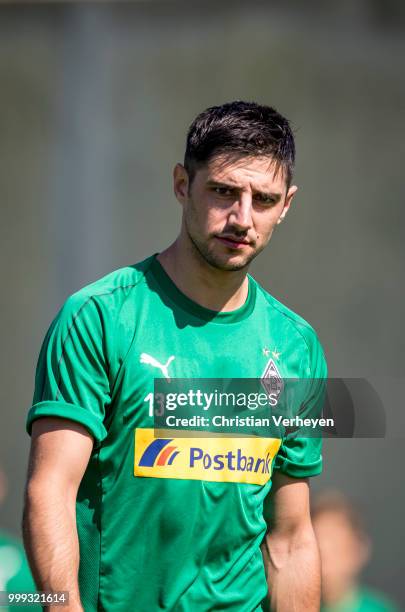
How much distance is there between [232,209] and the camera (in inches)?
114

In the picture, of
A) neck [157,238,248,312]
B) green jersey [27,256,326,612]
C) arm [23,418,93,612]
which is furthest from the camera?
neck [157,238,248,312]

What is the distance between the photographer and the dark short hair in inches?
115

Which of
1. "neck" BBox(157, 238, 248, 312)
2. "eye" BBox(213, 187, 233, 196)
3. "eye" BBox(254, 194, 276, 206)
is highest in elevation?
"eye" BBox(213, 187, 233, 196)

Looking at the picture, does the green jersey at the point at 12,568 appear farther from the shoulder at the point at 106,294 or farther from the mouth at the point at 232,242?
the mouth at the point at 232,242

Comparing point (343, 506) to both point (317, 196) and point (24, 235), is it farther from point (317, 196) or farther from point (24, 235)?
point (24, 235)

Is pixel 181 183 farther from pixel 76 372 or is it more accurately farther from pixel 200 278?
pixel 76 372

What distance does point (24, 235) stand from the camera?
5480mm

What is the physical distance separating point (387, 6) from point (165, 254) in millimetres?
2839

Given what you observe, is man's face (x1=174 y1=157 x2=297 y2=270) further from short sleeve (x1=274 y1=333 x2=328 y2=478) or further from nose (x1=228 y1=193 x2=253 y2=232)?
short sleeve (x1=274 y1=333 x2=328 y2=478)

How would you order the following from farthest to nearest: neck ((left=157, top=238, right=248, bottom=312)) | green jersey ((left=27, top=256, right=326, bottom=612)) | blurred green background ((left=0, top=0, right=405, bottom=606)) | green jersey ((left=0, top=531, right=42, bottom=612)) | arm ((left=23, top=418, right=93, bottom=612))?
blurred green background ((left=0, top=0, right=405, bottom=606)) < green jersey ((left=0, top=531, right=42, bottom=612)) < neck ((left=157, top=238, right=248, bottom=312)) < green jersey ((left=27, top=256, right=326, bottom=612)) < arm ((left=23, top=418, right=93, bottom=612))

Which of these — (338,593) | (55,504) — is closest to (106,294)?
(55,504)

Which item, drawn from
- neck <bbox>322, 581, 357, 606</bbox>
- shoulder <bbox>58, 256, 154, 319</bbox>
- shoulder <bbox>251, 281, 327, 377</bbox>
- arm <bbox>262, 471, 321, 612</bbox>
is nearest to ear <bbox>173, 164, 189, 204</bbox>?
shoulder <bbox>58, 256, 154, 319</bbox>

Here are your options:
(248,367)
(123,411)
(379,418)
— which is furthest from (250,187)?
(379,418)

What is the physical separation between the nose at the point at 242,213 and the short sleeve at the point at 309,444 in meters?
0.52
